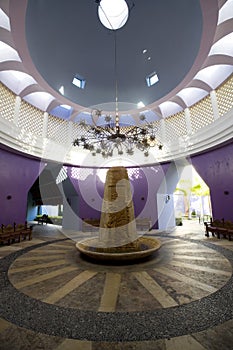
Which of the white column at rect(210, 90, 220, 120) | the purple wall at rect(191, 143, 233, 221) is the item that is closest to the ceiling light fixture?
the white column at rect(210, 90, 220, 120)

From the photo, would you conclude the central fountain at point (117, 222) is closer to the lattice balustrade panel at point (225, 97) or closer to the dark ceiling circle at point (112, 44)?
the dark ceiling circle at point (112, 44)

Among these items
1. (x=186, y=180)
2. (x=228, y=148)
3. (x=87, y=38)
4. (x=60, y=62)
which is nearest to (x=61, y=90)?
(x=60, y=62)

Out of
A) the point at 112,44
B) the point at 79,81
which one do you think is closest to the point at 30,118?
the point at 79,81

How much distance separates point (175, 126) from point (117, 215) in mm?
7133

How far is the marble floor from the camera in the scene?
5.41 feet

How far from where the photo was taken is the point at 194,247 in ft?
16.9

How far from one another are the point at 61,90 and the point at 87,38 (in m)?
2.25

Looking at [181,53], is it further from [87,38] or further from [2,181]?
[2,181]

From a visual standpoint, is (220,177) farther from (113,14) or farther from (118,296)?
(113,14)

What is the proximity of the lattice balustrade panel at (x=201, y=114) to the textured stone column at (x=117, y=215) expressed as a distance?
5.79 m

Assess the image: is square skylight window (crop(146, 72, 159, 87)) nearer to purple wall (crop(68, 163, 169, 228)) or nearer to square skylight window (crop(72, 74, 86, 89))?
square skylight window (crop(72, 74, 86, 89))

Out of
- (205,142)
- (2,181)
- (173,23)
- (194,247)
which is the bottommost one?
(194,247)

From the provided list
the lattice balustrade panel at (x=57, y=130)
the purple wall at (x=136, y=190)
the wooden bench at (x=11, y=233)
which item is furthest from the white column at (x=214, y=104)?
the wooden bench at (x=11, y=233)

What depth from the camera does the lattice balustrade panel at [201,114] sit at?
7.85 metres
